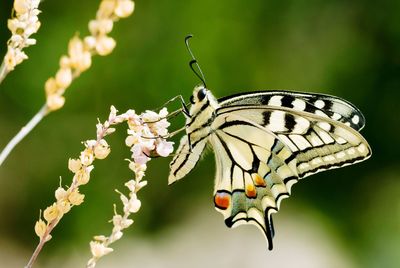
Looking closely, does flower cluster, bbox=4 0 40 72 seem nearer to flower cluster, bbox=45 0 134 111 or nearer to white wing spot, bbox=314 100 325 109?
flower cluster, bbox=45 0 134 111

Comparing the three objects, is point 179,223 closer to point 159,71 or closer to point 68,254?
point 68,254

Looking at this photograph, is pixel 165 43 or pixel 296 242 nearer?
pixel 165 43

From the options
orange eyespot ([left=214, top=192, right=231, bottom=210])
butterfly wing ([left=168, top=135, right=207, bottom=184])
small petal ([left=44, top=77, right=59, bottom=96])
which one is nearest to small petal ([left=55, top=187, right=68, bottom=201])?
small petal ([left=44, top=77, right=59, bottom=96])

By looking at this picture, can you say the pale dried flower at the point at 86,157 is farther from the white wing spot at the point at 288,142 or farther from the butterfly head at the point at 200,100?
the white wing spot at the point at 288,142

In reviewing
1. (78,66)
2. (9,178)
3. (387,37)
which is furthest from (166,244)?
(78,66)

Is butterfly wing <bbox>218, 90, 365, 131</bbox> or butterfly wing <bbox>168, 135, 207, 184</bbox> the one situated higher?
butterfly wing <bbox>218, 90, 365, 131</bbox>

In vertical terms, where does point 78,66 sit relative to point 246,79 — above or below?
below
